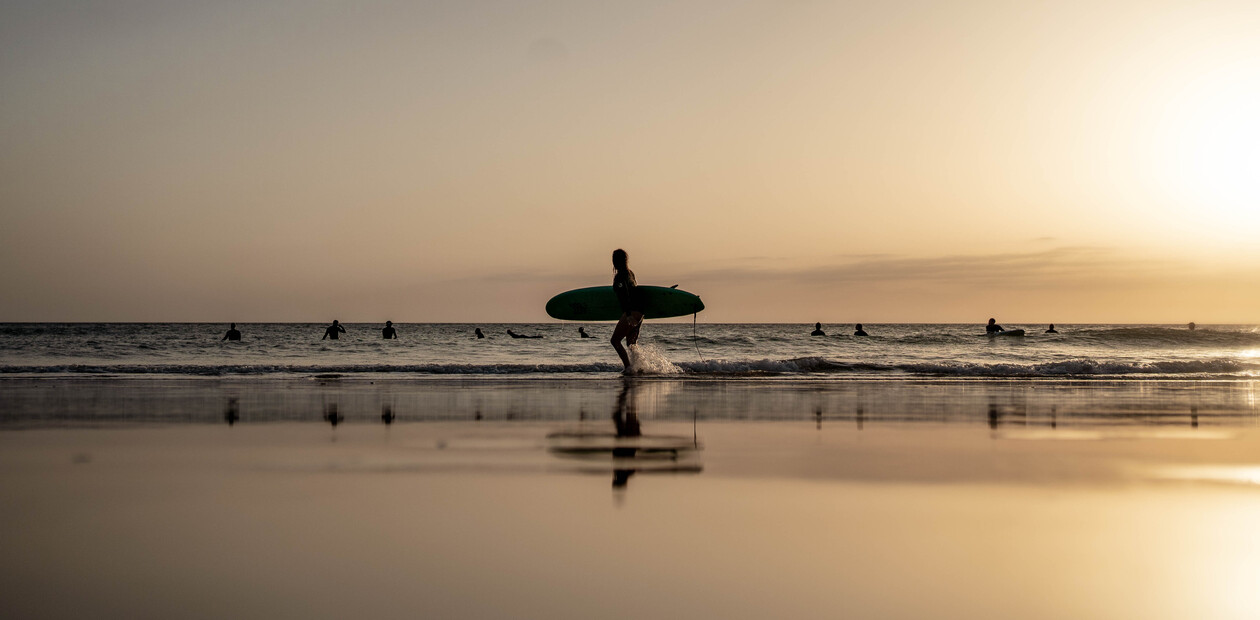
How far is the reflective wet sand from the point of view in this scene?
253cm

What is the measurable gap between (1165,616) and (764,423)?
4.53 metres

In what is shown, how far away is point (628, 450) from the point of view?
5281 mm

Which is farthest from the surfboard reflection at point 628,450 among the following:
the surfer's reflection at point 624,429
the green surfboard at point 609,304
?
the green surfboard at point 609,304

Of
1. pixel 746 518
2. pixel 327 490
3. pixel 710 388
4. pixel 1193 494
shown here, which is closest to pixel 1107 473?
pixel 1193 494

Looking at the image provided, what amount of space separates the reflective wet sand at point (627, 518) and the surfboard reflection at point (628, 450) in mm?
33

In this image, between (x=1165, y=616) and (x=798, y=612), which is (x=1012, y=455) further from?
(x=798, y=612)

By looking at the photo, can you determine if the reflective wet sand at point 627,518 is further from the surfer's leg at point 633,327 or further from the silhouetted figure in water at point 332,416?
the surfer's leg at point 633,327

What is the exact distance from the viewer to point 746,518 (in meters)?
3.48

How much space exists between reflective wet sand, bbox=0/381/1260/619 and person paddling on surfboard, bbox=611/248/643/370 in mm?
7557

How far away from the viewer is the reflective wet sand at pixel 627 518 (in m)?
2.53

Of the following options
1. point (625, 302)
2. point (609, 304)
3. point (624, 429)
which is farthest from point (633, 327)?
point (624, 429)

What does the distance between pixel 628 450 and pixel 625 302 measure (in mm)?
9274

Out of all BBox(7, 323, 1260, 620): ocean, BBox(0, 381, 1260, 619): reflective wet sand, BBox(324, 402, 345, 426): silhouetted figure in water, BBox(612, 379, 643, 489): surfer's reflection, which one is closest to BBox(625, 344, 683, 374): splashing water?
BBox(612, 379, 643, 489): surfer's reflection

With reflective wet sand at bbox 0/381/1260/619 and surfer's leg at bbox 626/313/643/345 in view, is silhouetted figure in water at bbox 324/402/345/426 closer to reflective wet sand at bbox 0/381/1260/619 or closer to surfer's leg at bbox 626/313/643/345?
reflective wet sand at bbox 0/381/1260/619
